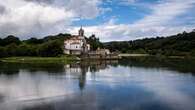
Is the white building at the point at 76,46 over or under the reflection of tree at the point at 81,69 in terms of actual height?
over

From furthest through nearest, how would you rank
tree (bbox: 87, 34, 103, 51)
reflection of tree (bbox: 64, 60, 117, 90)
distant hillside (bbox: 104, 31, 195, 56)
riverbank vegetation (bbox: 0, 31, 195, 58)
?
distant hillside (bbox: 104, 31, 195, 56), tree (bbox: 87, 34, 103, 51), riverbank vegetation (bbox: 0, 31, 195, 58), reflection of tree (bbox: 64, 60, 117, 90)

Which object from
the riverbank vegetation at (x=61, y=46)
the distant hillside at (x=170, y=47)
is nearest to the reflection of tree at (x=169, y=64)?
the riverbank vegetation at (x=61, y=46)

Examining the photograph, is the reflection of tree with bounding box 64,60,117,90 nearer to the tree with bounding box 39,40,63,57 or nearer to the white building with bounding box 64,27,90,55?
the tree with bounding box 39,40,63,57

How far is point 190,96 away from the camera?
24672 millimetres

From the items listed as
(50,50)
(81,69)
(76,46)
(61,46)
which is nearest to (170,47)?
(76,46)

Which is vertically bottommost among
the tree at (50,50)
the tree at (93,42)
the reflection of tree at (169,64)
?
the reflection of tree at (169,64)

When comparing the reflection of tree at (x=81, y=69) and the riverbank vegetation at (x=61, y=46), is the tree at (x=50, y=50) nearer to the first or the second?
the riverbank vegetation at (x=61, y=46)

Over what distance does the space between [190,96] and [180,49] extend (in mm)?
95159

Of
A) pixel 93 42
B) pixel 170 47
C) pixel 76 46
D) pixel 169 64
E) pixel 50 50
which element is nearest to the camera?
pixel 169 64

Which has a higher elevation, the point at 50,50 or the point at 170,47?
the point at 170,47

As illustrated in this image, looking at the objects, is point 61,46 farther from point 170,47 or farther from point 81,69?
point 170,47

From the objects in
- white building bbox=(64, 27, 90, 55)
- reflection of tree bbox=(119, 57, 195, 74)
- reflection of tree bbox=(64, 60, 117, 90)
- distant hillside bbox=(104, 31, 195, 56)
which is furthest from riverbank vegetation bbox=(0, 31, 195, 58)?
reflection of tree bbox=(64, 60, 117, 90)

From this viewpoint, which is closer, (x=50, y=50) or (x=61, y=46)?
(x=50, y=50)

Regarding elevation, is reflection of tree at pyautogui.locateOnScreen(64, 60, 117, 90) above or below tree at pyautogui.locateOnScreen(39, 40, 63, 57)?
below
